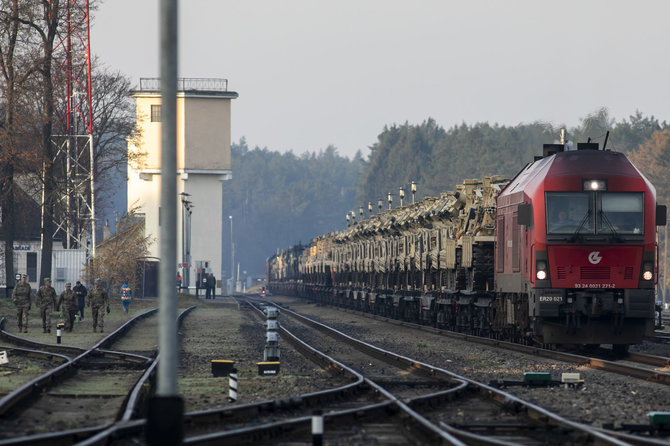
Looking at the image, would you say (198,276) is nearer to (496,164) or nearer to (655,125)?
(496,164)

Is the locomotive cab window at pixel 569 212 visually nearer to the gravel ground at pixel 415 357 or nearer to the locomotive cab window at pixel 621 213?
the locomotive cab window at pixel 621 213

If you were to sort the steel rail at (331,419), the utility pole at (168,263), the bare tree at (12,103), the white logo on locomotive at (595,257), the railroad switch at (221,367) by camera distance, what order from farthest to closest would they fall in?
the bare tree at (12,103)
the white logo on locomotive at (595,257)
the railroad switch at (221,367)
the steel rail at (331,419)
the utility pole at (168,263)

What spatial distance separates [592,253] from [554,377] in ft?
13.1

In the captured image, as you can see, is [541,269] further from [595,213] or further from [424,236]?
[424,236]

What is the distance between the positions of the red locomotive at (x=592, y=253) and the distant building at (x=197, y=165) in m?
62.7

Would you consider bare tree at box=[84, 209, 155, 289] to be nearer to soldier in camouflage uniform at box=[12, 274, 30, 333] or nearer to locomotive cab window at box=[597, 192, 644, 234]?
soldier in camouflage uniform at box=[12, 274, 30, 333]

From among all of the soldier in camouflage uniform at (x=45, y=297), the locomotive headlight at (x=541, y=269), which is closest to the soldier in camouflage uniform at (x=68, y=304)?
the soldier in camouflage uniform at (x=45, y=297)

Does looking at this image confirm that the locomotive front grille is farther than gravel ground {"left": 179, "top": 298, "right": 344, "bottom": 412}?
Yes

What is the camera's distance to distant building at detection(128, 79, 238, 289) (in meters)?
83.9

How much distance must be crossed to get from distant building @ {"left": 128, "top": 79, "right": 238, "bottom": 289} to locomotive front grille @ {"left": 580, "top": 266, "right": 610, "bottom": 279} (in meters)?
63.0

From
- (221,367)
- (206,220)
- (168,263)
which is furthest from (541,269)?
(206,220)

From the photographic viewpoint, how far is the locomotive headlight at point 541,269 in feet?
69.1

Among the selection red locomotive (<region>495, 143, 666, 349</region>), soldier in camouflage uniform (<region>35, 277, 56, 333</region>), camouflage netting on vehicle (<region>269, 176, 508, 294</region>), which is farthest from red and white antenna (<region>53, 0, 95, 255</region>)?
red locomotive (<region>495, 143, 666, 349</region>)

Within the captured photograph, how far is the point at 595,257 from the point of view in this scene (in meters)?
21.1
